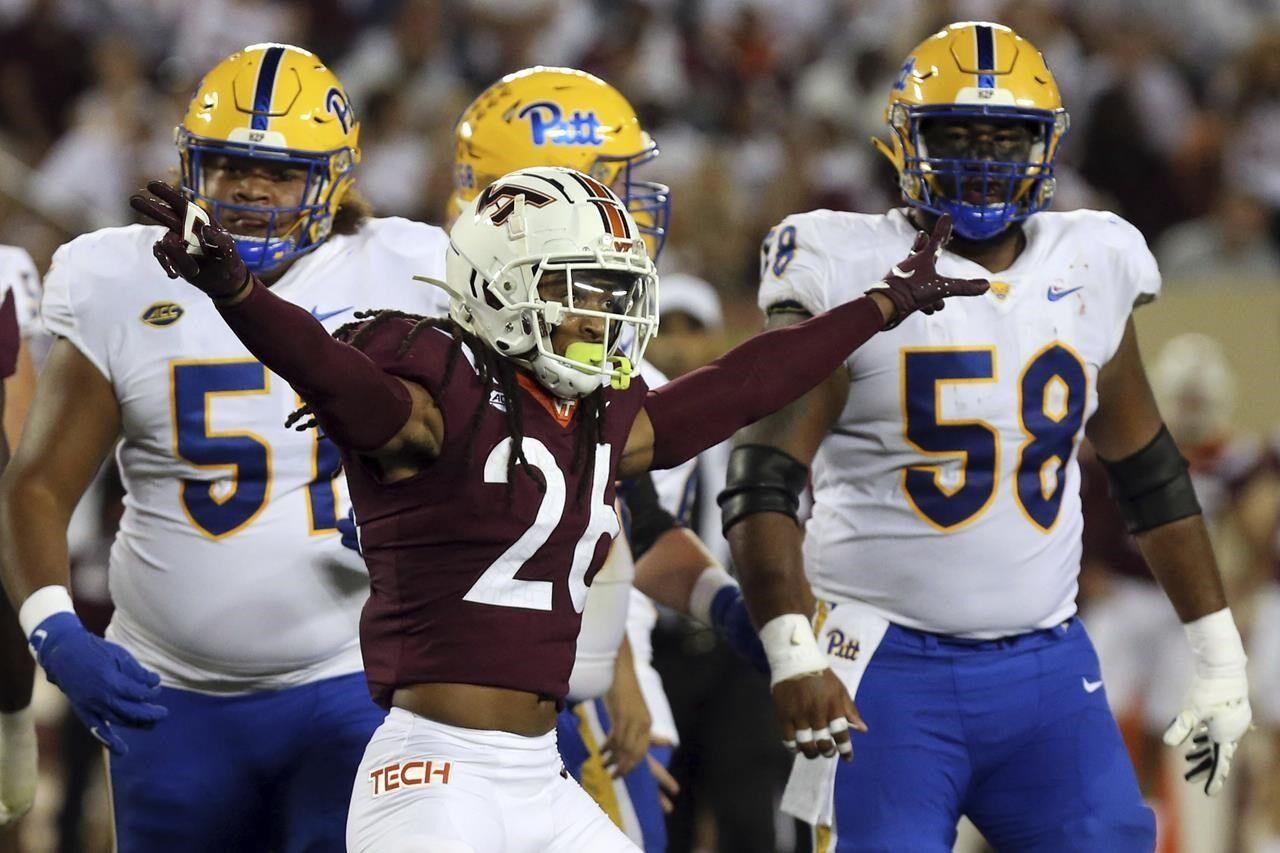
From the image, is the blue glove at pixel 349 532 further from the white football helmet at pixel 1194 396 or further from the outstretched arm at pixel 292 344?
the white football helmet at pixel 1194 396

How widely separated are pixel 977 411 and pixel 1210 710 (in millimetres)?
744

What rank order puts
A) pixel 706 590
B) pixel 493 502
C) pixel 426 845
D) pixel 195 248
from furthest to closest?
pixel 706 590, pixel 493 502, pixel 426 845, pixel 195 248

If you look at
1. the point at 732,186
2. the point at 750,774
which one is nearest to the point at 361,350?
the point at 750,774

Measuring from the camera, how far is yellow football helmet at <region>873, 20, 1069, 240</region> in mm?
3580

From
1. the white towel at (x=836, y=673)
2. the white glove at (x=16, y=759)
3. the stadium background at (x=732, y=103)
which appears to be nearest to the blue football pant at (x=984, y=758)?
the white towel at (x=836, y=673)

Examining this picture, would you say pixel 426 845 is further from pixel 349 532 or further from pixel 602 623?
pixel 602 623

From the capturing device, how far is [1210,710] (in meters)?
3.73

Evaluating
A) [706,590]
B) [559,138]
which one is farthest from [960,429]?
[559,138]

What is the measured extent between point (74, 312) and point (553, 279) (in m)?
1.03

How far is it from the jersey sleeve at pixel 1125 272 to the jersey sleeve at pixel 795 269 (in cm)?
54

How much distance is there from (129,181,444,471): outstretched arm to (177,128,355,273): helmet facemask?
2.76 feet

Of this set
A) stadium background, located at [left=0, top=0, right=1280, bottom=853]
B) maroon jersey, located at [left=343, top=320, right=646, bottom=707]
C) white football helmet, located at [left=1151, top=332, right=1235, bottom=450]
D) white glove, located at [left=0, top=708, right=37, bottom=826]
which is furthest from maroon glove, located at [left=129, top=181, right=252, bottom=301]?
stadium background, located at [left=0, top=0, right=1280, bottom=853]

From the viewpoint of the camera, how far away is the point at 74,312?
11.5 ft

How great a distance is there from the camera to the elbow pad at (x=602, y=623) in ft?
12.4
